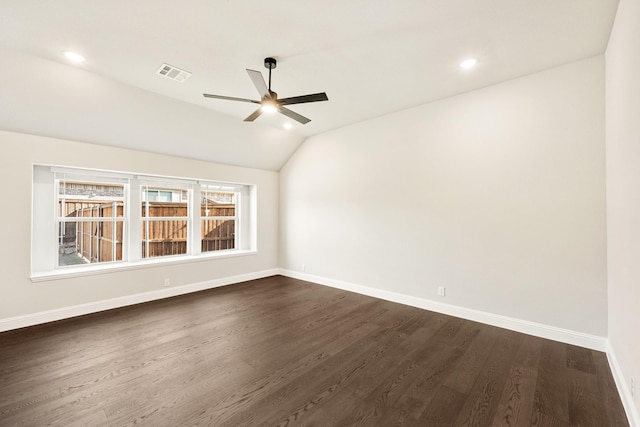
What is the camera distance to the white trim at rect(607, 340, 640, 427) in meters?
1.75

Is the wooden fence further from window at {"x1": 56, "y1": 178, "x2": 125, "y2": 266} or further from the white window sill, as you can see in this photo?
the white window sill

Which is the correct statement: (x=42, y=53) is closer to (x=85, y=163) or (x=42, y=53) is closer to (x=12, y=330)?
(x=85, y=163)

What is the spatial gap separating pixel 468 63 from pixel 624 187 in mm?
1784

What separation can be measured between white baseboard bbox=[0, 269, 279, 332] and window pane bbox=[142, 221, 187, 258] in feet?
2.35

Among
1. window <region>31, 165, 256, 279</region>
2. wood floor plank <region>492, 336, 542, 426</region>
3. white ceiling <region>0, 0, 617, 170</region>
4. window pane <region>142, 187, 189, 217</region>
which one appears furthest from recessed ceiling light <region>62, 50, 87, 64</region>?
wood floor plank <region>492, 336, 542, 426</region>

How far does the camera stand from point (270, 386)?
2189 mm

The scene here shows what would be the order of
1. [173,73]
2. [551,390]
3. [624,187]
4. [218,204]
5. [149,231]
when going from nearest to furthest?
[624,187], [551,390], [173,73], [149,231], [218,204]

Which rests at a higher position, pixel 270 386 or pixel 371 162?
pixel 371 162

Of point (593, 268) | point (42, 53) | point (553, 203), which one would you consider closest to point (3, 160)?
point (42, 53)

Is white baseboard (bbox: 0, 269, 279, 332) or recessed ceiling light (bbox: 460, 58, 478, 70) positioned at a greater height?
recessed ceiling light (bbox: 460, 58, 478, 70)

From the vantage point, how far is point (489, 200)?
11.1 feet

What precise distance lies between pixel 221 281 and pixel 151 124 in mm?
2915

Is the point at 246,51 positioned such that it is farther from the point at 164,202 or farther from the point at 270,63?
the point at 164,202

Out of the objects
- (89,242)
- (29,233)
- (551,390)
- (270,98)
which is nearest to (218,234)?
(89,242)
